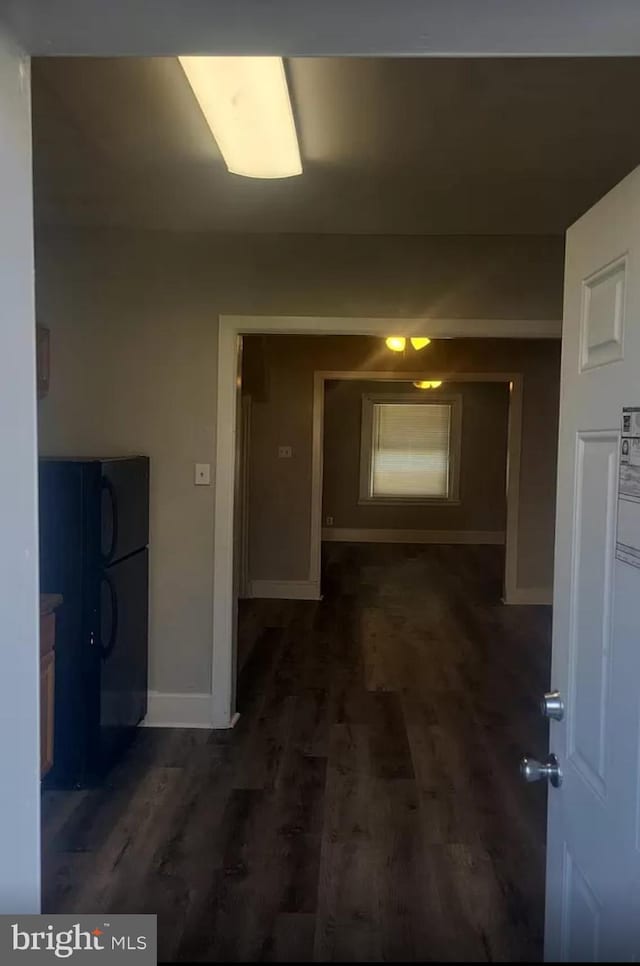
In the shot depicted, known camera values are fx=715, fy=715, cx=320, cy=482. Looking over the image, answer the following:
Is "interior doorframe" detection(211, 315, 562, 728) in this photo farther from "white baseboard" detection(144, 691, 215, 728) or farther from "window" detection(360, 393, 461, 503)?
"window" detection(360, 393, 461, 503)

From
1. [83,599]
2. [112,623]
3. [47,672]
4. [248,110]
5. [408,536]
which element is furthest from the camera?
[408,536]

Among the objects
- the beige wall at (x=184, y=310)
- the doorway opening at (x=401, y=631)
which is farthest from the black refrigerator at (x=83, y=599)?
the doorway opening at (x=401, y=631)

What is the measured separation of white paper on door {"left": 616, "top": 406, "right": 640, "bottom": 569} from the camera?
104 cm

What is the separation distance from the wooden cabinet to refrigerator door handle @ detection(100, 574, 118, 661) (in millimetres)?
201

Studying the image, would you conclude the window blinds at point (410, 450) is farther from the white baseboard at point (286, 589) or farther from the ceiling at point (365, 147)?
the ceiling at point (365, 147)

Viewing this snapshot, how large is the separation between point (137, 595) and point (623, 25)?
118 inches

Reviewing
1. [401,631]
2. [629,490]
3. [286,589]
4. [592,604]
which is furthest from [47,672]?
[286,589]

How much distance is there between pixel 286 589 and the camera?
6.60 meters

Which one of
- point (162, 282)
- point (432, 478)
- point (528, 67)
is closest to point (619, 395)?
point (528, 67)

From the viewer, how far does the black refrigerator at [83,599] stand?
2.84m

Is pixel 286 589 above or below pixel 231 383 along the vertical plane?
below

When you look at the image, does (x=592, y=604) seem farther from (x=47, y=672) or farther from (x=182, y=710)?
(x=182, y=710)

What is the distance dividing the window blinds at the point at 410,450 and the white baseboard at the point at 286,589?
366 cm

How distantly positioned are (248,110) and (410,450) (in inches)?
322
